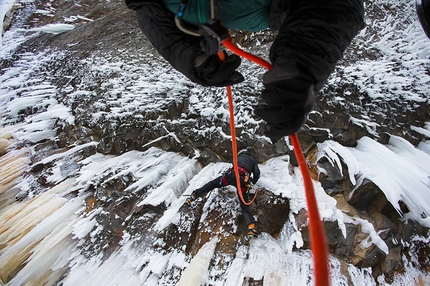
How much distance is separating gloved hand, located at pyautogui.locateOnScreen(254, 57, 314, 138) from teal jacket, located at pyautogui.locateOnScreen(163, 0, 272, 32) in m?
0.38

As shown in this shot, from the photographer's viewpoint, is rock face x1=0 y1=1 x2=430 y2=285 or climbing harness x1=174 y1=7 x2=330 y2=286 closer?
climbing harness x1=174 y1=7 x2=330 y2=286

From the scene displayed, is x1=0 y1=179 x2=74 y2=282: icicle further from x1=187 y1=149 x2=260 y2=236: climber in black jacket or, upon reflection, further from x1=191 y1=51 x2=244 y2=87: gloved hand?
x1=191 y1=51 x2=244 y2=87: gloved hand

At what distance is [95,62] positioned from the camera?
5.07 m

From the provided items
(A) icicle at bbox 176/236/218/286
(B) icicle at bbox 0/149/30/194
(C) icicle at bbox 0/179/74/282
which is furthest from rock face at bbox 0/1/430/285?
(C) icicle at bbox 0/179/74/282

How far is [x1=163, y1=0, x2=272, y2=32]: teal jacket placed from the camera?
1.04m

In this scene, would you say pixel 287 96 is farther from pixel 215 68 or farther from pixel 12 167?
pixel 12 167

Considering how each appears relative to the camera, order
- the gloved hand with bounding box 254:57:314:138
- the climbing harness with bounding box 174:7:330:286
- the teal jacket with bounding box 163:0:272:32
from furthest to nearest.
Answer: the teal jacket with bounding box 163:0:272:32 < the gloved hand with bounding box 254:57:314:138 < the climbing harness with bounding box 174:7:330:286

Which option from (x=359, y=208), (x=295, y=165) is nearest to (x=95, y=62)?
(x=295, y=165)

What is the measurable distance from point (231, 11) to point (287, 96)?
1.76ft

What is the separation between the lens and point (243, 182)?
290 centimetres

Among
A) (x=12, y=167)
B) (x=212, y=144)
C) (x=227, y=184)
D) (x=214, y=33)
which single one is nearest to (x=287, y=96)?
(x=214, y=33)

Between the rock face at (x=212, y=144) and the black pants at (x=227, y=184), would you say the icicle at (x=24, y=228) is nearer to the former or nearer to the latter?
the rock face at (x=212, y=144)

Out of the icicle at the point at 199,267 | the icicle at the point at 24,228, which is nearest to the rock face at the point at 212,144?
the icicle at the point at 199,267

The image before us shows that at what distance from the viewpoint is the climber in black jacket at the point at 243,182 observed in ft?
9.44
